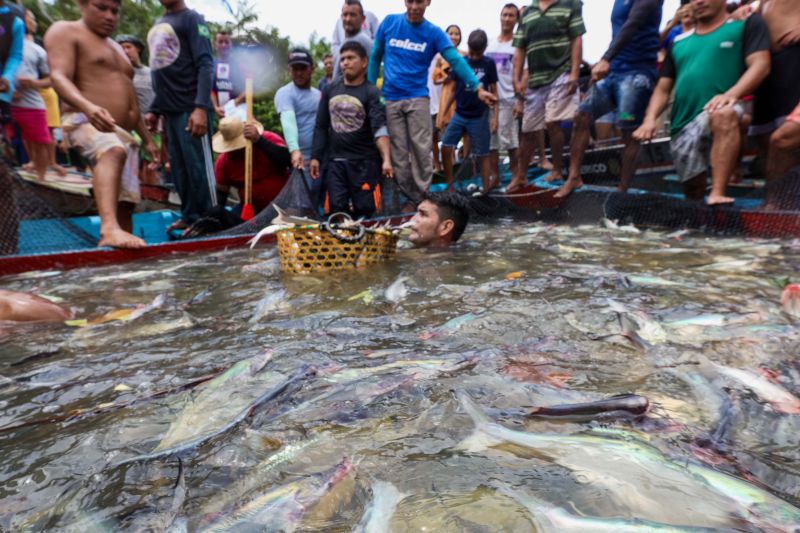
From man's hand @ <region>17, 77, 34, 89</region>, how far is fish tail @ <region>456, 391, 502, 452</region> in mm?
7635

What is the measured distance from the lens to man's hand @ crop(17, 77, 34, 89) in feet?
20.6

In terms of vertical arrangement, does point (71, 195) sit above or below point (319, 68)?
below

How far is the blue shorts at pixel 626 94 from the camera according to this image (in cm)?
562

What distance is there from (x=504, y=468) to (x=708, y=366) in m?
0.90

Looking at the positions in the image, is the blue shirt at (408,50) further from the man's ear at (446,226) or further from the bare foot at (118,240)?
the bare foot at (118,240)

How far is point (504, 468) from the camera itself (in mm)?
1056

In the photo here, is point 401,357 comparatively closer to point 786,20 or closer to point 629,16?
point 786,20

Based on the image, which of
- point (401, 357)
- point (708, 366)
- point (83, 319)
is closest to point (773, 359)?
point (708, 366)

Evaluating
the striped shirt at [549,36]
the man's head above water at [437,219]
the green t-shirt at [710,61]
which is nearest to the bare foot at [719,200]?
the green t-shirt at [710,61]

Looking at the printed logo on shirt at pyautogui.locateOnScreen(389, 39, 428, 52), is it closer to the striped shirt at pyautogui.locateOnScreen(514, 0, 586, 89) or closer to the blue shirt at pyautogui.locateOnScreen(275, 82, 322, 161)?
the blue shirt at pyautogui.locateOnScreen(275, 82, 322, 161)

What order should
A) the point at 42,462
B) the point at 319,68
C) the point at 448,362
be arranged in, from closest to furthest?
the point at 42,462 < the point at 448,362 < the point at 319,68

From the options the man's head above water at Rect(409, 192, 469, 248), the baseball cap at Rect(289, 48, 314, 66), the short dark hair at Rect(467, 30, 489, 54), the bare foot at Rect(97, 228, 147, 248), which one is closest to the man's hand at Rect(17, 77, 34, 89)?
the baseball cap at Rect(289, 48, 314, 66)

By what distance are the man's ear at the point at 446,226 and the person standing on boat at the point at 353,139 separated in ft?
4.29

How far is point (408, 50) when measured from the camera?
18.8 feet
